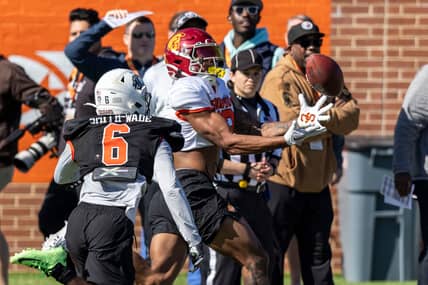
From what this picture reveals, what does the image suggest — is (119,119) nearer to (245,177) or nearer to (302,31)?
(245,177)

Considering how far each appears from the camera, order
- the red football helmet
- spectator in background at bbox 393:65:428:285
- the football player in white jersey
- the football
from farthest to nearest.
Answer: spectator in background at bbox 393:65:428:285, the red football helmet, the football, the football player in white jersey

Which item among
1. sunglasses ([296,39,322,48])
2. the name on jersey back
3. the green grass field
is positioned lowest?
the green grass field

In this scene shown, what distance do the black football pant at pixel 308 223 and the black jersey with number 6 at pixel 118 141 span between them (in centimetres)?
216

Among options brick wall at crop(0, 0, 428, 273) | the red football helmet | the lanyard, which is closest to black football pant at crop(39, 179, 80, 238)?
the lanyard

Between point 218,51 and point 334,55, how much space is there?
4.06 metres

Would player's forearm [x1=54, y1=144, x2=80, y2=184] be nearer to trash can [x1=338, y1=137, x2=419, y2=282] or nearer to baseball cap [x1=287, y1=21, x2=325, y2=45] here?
baseball cap [x1=287, y1=21, x2=325, y2=45]

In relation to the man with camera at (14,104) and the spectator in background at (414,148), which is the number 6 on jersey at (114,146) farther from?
the man with camera at (14,104)

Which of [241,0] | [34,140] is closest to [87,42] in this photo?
[241,0]

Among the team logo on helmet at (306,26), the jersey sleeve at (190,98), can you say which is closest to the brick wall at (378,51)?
the team logo on helmet at (306,26)

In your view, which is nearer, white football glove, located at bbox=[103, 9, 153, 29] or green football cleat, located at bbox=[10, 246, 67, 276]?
green football cleat, located at bbox=[10, 246, 67, 276]

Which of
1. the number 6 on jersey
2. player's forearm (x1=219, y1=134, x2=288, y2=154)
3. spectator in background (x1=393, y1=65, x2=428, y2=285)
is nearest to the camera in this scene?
the number 6 on jersey

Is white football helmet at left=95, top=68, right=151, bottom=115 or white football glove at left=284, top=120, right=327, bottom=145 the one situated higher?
white football helmet at left=95, top=68, right=151, bottom=115

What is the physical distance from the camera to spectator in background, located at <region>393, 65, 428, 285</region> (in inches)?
368

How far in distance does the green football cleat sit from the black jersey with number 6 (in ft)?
1.67
